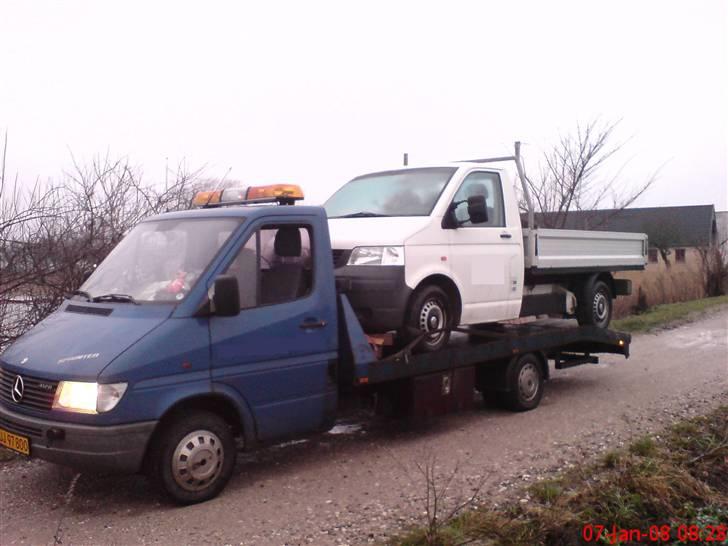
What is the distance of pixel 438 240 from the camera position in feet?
23.5

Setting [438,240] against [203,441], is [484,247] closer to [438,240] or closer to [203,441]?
[438,240]

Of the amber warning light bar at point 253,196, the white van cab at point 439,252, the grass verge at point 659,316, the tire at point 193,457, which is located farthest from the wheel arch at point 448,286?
the grass verge at point 659,316

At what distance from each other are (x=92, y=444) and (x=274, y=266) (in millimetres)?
1909

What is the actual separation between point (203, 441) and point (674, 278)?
20.3 metres

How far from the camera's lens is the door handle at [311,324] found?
239 inches

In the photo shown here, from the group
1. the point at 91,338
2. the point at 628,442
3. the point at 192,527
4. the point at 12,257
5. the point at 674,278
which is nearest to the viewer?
the point at 192,527

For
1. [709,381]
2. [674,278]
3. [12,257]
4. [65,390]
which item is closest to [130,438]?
[65,390]

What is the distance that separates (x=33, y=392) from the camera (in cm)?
527

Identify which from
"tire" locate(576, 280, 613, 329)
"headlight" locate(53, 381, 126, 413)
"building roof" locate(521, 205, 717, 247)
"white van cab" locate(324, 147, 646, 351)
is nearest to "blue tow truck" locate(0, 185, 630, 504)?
"headlight" locate(53, 381, 126, 413)

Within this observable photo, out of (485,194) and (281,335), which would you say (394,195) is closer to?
(485,194)

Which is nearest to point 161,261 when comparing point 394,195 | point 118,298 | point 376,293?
point 118,298

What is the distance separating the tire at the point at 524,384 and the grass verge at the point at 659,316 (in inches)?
272

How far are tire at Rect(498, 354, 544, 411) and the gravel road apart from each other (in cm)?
13

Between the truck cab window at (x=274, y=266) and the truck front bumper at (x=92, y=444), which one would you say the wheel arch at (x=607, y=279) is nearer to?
the truck cab window at (x=274, y=266)
